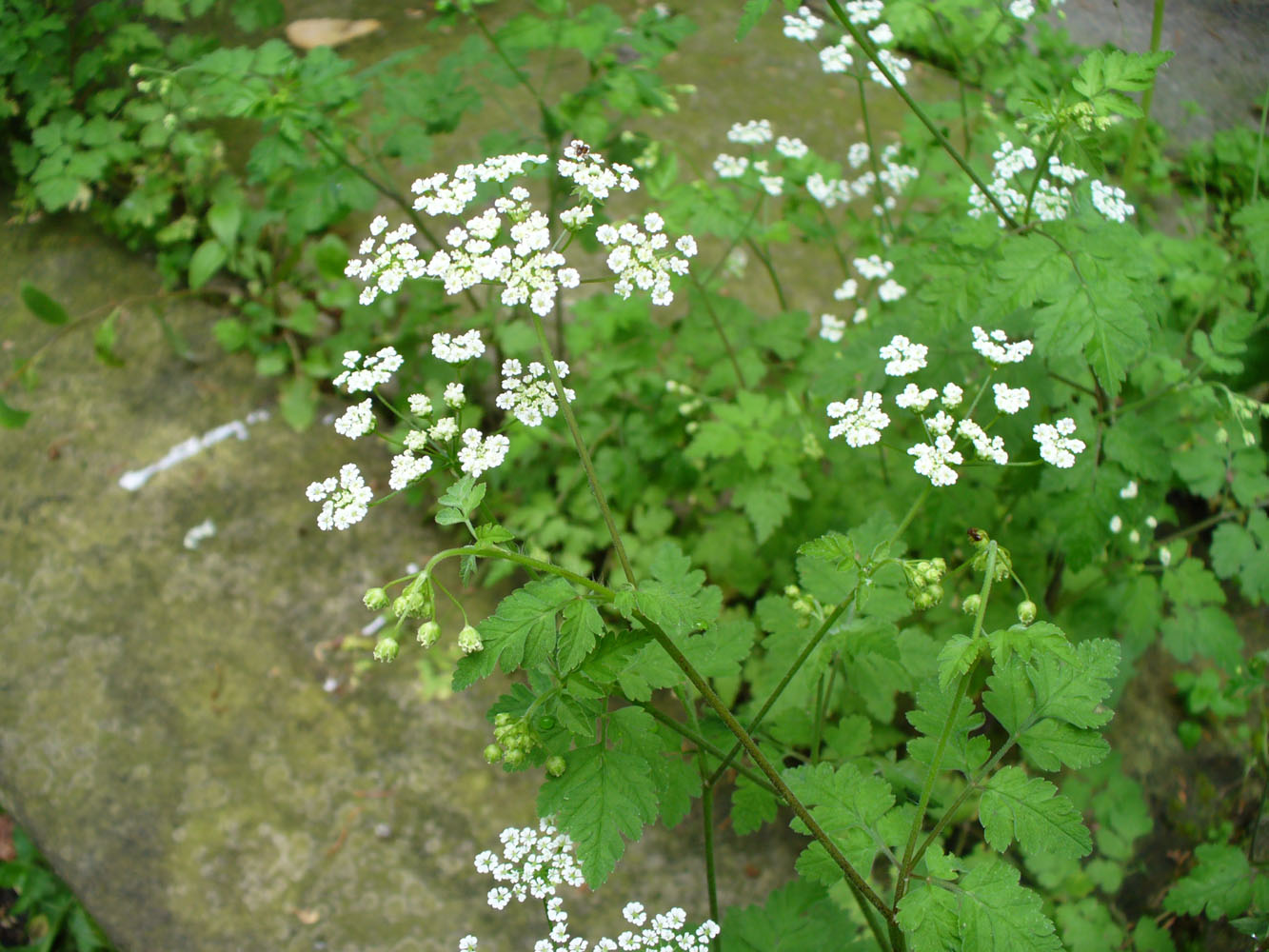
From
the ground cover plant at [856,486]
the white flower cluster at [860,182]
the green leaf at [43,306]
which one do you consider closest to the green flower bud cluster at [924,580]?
the ground cover plant at [856,486]

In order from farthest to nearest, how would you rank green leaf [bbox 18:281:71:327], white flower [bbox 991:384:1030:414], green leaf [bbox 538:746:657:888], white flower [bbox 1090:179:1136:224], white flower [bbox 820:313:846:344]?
green leaf [bbox 18:281:71:327] → white flower [bbox 820:313:846:344] → white flower [bbox 1090:179:1136:224] → white flower [bbox 991:384:1030:414] → green leaf [bbox 538:746:657:888]

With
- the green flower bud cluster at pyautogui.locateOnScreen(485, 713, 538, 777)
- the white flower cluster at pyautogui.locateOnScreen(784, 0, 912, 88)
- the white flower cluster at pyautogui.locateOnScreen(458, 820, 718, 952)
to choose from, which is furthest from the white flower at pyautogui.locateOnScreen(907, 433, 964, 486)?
the white flower cluster at pyautogui.locateOnScreen(784, 0, 912, 88)

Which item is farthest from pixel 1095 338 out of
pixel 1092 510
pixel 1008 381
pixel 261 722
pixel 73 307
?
pixel 73 307

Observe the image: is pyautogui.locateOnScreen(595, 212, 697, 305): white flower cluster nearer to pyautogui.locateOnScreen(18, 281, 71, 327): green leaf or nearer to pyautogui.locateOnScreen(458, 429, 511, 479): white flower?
pyautogui.locateOnScreen(458, 429, 511, 479): white flower

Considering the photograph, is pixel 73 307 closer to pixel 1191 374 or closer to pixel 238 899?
pixel 238 899

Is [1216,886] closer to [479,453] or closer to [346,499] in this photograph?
[479,453]

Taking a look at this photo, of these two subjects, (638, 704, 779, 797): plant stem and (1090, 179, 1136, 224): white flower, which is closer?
(638, 704, 779, 797): plant stem
